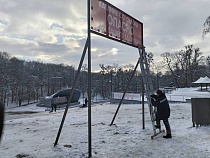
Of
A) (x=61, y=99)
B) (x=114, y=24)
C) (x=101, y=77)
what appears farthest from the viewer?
(x=101, y=77)

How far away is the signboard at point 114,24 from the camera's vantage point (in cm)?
567

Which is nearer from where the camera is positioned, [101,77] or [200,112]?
[200,112]

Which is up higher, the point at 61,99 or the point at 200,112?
the point at 200,112

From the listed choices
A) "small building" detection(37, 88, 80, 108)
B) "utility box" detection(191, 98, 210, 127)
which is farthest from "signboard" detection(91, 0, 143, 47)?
"small building" detection(37, 88, 80, 108)

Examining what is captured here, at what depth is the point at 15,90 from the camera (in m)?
62.8

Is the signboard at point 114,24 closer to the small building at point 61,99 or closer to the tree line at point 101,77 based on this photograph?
the small building at point 61,99

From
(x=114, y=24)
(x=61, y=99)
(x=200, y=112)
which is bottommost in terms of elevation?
(x=61, y=99)

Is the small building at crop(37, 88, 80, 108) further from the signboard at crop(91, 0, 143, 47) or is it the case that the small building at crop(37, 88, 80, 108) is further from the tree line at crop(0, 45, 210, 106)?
the signboard at crop(91, 0, 143, 47)

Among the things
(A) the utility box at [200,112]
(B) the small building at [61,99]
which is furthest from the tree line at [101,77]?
(A) the utility box at [200,112]

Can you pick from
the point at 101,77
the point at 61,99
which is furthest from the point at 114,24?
the point at 101,77

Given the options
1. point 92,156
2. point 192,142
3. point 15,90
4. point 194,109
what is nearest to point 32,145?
point 92,156

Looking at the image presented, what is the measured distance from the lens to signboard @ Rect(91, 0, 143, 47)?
5.67 meters

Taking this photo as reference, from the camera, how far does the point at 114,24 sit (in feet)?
21.4

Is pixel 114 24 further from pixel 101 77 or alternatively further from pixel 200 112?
pixel 101 77
